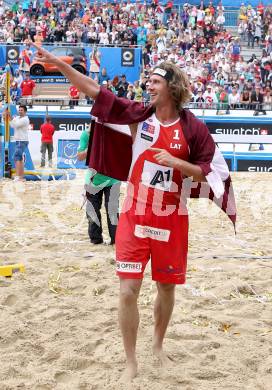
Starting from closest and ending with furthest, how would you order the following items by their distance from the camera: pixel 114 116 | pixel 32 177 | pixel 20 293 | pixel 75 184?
pixel 114 116
pixel 20 293
pixel 75 184
pixel 32 177

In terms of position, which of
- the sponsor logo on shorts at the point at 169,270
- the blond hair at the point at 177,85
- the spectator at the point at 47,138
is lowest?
the spectator at the point at 47,138

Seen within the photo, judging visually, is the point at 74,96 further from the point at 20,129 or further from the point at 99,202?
the point at 99,202

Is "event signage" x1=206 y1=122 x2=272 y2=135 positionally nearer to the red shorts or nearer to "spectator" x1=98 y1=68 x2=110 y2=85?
"spectator" x1=98 y1=68 x2=110 y2=85

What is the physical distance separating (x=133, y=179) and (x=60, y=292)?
217 centimetres

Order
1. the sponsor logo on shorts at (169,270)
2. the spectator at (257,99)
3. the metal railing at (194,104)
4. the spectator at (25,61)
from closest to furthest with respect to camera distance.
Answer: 1. the sponsor logo on shorts at (169,270)
2. the metal railing at (194,104)
3. the spectator at (257,99)
4. the spectator at (25,61)

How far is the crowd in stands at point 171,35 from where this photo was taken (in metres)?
23.7

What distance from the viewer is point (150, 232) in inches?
168

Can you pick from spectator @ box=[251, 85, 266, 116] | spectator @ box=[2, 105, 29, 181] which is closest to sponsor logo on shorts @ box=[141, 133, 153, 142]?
spectator @ box=[2, 105, 29, 181]

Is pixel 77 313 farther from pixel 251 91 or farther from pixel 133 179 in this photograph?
pixel 251 91

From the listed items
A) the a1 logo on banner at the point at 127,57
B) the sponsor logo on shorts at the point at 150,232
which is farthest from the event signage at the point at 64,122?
the sponsor logo on shorts at the point at 150,232

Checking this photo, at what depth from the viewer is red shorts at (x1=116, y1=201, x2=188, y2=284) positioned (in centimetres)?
422

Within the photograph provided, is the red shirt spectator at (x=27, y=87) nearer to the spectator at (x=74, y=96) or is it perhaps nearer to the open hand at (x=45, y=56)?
the spectator at (x=74, y=96)

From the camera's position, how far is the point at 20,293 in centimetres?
603

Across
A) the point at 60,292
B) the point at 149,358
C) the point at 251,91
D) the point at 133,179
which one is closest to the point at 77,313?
the point at 60,292
